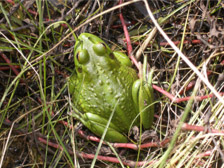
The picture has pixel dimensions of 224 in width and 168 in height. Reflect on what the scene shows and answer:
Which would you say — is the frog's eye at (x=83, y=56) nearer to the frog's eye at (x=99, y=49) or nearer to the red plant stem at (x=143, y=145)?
the frog's eye at (x=99, y=49)

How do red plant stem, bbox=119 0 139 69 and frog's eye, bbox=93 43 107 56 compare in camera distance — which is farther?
red plant stem, bbox=119 0 139 69

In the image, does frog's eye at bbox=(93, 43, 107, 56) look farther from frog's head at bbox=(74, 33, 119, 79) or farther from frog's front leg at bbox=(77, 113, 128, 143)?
frog's front leg at bbox=(77, 113, 128, 143)

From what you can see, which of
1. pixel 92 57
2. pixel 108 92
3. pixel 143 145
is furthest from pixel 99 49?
pixel 143 145

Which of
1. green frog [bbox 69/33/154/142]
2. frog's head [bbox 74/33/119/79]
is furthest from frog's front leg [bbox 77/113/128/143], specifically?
frog's head [bbox 74/33/119/79]

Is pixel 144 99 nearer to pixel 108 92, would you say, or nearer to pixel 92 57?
pixel 108 92

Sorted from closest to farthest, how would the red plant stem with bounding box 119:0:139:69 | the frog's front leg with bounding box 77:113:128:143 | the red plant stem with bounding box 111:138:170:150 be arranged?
the red plant stem with bounding box 111:138:170:150 → the frog's front leg with bounding box 77:113:128:143 → the red plant stem with bounding box 119:0:139:69

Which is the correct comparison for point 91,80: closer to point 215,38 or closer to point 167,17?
point 167,17

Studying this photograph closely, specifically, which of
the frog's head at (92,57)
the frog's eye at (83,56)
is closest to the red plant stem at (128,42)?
the frog's head at (92,57)
